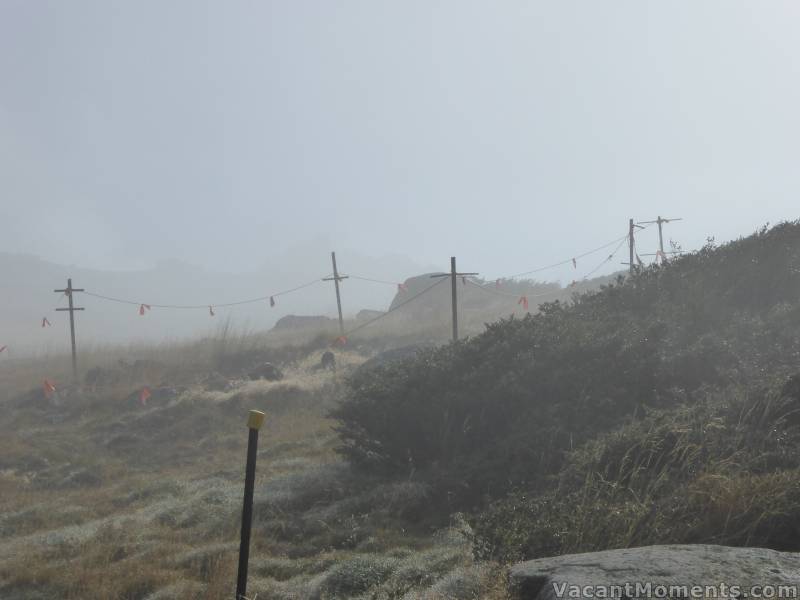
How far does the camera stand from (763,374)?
8406 millimetres

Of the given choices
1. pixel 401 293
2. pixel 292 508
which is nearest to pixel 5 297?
pixel 401 293

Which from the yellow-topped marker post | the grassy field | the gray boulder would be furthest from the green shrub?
the gray boulder

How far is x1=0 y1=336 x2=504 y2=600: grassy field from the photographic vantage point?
645 centimetres

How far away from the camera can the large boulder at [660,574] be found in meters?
3.65

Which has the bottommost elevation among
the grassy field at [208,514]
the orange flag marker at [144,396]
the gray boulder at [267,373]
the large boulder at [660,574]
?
the grassy field at [208,514]

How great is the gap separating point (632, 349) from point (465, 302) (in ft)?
132

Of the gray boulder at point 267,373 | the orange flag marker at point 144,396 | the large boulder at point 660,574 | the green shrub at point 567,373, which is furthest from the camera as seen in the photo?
the gray boulder at point 267,373

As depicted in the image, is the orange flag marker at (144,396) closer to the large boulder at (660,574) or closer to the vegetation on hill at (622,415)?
the vegetation on hill at (622,415)

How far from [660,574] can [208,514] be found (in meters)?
7.07

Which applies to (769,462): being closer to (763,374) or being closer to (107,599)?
(763,374)

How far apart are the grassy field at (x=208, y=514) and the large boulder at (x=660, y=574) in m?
0.47

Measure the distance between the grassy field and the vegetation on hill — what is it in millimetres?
639

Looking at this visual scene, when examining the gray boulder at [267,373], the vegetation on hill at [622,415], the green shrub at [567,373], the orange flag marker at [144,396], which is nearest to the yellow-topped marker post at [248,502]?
the vegetation on hill at [622,415]

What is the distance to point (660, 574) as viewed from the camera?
12.5 ft
